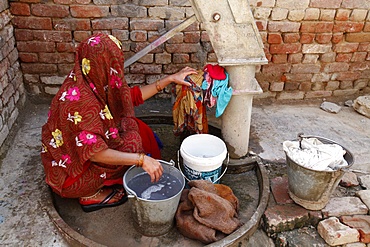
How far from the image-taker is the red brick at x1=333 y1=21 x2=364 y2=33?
4039 mm

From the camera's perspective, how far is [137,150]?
270 cm

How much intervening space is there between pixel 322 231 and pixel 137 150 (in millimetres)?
1504

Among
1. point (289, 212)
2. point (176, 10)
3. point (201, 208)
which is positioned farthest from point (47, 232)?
point (176, 10)

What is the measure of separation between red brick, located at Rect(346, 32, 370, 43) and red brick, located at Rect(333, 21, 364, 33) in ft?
0.16

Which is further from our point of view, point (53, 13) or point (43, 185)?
point (53, 13)

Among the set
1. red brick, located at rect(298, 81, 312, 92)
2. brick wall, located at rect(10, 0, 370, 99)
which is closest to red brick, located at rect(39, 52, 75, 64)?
brick wall, located at rect(10, 0, 370, 99)

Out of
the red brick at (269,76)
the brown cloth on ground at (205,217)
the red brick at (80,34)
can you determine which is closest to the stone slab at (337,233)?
the brown cloth on ground at (205,217)

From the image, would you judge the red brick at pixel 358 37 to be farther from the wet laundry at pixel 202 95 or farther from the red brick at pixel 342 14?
the wet laundry at pixel 202 95

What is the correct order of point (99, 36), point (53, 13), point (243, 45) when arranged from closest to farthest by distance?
point (99, 36)
point (243, 45)
point (53, 13)

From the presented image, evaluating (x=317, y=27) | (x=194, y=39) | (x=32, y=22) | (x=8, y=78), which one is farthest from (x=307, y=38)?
(x=8, y=78)

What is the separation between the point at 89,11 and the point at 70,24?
0.25 m

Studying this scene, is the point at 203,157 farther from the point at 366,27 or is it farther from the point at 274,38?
the point at 366,27

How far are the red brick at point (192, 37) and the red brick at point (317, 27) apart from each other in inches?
47.6

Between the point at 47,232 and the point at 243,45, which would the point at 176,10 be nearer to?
the point at 243,45
